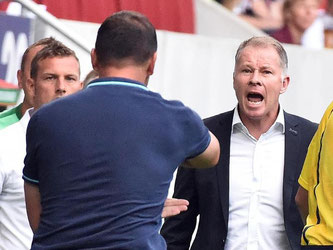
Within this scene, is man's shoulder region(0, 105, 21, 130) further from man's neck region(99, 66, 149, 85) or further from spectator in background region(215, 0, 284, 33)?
spectator in background region(215, 0, 284, 33)

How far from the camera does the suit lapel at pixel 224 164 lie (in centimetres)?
616

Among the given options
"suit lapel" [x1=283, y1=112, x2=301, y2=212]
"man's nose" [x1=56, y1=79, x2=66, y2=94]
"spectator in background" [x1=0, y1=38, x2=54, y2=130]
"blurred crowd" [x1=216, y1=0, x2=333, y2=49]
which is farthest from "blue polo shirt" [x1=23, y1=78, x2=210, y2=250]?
"blurred crowd" [x1=216, y1=0, x2=333, y2=49]

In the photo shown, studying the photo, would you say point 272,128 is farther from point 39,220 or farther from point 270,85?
point 39,220

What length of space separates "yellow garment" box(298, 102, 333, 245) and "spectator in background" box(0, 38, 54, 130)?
6.06 ft

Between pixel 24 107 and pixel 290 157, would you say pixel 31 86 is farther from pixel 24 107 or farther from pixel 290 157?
pixel 290 157

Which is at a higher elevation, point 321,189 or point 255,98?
Answer: point 255,98

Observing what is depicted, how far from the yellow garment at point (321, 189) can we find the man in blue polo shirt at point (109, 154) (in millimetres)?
887

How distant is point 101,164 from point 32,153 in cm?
30

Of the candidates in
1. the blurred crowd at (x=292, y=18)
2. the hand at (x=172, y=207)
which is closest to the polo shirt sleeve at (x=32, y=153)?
the hand at (x=172, y=207)

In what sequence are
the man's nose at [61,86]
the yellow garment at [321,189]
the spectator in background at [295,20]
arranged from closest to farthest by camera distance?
the yellow garment at [321,189], the man's nose at [61,86], the spectator in background at [295,20]

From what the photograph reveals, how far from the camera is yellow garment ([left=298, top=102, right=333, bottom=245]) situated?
5391mm

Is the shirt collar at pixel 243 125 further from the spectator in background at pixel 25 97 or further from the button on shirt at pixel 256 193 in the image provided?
the spectator in background at pixel 25 97

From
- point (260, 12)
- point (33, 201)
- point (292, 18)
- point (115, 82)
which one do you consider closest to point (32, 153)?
point (33, 201)

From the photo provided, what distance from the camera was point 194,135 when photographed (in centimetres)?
480
